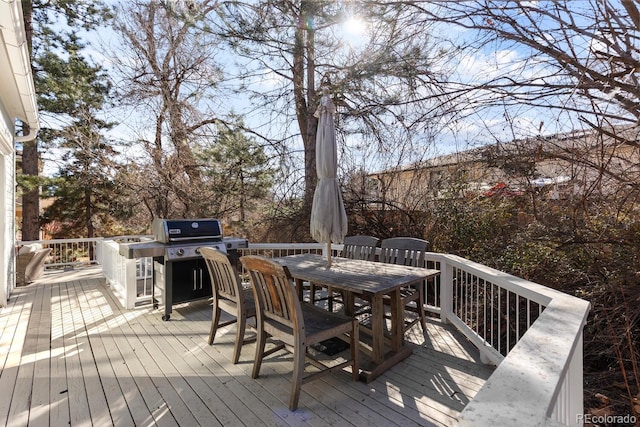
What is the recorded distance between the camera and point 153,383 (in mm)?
2514

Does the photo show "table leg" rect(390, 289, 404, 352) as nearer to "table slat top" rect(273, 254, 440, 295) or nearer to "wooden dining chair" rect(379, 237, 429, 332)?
"table slat top" rect(273, 254, 440, 295)

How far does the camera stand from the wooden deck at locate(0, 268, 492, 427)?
2.11 m

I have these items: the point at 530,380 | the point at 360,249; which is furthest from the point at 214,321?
the point at 530,380

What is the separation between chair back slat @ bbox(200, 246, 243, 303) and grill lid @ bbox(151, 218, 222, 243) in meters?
1.21

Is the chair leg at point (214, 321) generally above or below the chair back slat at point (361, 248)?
below

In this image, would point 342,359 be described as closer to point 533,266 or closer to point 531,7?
point 533,266

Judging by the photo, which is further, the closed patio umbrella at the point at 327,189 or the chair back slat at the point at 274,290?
the closed patio umbrella at the point at 327,189

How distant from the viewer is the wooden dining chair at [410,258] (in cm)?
348

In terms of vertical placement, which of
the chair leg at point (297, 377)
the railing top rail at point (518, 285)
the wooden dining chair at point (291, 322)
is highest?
the railing top rail at point (518, 285)

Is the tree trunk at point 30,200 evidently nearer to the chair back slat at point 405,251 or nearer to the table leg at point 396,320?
the chair back slat at point 405,251

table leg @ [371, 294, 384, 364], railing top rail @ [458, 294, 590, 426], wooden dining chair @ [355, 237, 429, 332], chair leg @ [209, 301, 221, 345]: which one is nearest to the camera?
railing top rail @ [458, 294, 590, 426]

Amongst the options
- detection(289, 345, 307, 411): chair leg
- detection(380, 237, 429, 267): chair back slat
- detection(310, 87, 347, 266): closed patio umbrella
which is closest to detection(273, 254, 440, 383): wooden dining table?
detection(310, 87, 347, 266): closed patio umbrella

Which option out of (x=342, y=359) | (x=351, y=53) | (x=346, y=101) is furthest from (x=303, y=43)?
(x=342, y=359)

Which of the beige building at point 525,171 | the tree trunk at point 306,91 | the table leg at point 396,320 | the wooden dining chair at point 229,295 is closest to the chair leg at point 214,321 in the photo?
the wooden dining chair at point 229,295
